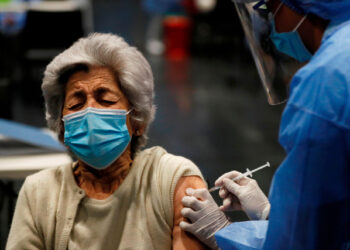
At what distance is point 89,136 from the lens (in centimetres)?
204

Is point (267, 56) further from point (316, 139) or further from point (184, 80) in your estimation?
point (184, 80)

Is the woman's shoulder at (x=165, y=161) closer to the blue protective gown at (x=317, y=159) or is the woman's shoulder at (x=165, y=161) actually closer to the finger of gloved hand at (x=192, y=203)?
the finger of gloved hand at (x=192, y=203)

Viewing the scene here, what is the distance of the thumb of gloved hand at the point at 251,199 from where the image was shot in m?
1.96

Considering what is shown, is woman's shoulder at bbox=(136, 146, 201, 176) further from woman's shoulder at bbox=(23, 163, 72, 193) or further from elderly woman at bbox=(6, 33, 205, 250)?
woman's shoulder at bbox=(23, 163, 72, 193)

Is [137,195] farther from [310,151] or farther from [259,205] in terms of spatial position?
[310,151]

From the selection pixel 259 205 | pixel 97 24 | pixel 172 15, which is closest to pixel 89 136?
pixel 259 205

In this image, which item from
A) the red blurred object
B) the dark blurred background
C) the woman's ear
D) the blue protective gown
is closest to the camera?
the blue protective gown

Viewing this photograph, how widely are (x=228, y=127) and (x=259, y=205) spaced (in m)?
4.71

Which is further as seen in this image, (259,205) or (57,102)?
(57,102)

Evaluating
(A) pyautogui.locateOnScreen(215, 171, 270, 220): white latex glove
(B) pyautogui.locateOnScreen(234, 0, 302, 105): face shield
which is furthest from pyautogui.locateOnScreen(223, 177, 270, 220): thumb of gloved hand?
(B) pyautogui.locateOnScreen(234, 0, 302, 105): face shield

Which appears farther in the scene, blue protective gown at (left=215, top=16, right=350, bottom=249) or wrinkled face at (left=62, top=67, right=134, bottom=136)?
wrinkled face at (left=62, top=67, right=134, bottom=136)

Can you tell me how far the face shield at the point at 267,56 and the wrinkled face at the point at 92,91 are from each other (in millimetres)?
464

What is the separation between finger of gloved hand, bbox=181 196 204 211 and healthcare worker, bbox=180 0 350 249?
335mm

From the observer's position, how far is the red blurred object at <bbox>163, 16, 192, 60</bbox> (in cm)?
1049
